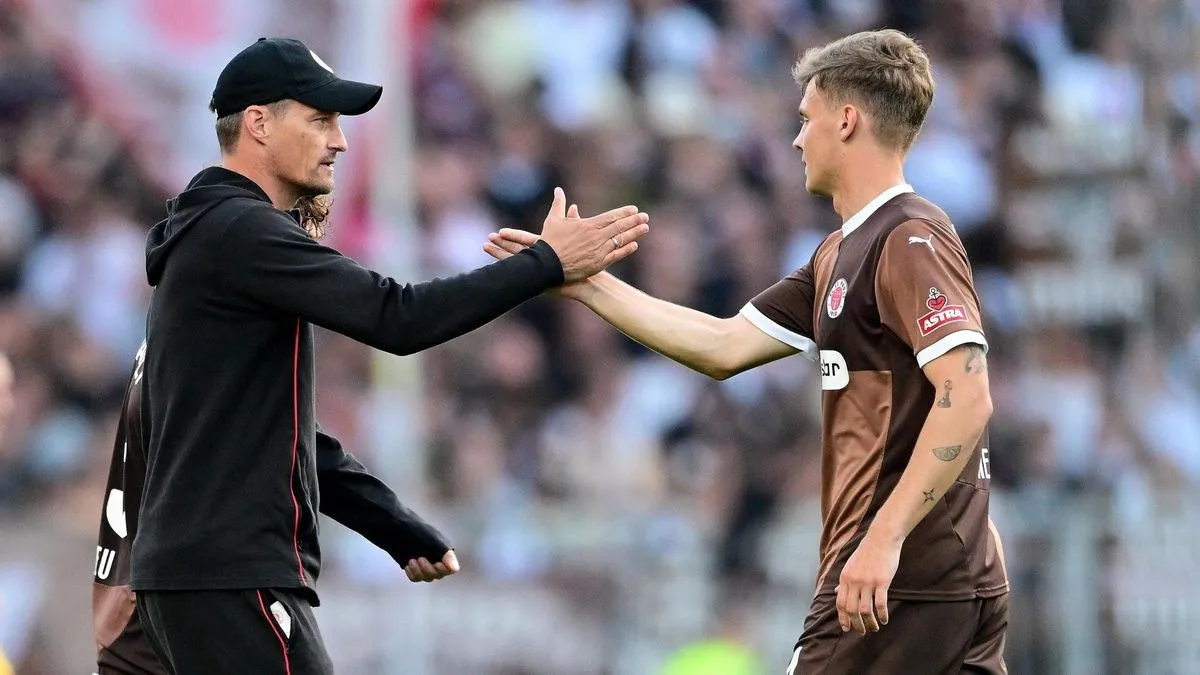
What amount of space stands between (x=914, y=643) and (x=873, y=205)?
4.04 feet

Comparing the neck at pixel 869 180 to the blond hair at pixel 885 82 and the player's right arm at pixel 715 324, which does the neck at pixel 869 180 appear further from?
the player's right arm at pixel 715 324

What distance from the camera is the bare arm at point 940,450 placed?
4312 millimetres

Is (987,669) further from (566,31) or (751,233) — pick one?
(566,31)

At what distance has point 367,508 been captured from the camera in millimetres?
5105

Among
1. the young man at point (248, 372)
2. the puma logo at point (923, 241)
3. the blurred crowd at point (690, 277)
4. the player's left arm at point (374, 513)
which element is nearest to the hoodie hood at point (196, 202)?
the young man at point (248, 372)

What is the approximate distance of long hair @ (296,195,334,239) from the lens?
5.11 meters

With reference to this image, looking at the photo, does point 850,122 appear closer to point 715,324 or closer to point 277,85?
point 715,324

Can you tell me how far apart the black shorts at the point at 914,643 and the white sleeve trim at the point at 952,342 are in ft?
2.25

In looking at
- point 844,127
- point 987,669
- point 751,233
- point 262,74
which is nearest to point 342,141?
point 262,74

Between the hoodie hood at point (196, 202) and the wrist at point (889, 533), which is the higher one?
the hoodie hood at point (196, 202)

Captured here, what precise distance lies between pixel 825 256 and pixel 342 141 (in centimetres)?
146

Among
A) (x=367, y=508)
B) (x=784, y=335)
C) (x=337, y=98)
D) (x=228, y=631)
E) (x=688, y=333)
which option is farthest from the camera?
(x=688, y=333)

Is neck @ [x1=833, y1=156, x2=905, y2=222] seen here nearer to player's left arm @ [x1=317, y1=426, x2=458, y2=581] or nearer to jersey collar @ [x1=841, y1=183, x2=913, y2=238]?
jersey collar @ [x1=841, y1=183, x2=913, y2=238]

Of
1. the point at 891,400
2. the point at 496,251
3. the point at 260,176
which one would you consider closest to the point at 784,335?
the point at 891,400
